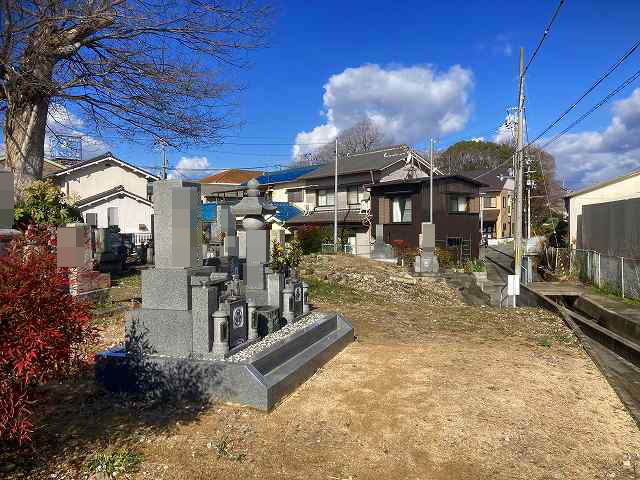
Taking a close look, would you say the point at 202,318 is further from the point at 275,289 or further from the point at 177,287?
the point at 275,289

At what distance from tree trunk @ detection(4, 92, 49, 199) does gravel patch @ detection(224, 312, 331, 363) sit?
859cm

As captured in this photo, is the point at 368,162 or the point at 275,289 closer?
the point at 275,289

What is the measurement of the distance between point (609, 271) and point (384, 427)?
522 inches

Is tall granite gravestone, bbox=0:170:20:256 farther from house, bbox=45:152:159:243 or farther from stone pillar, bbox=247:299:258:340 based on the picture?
house, bbox=45:152:159:243

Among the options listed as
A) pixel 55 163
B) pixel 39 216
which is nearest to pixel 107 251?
pixel 39 216

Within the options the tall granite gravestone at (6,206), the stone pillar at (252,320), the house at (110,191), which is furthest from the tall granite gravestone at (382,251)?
the tall granite gravestone at (6,206)

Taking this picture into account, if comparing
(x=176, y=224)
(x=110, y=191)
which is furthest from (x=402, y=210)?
(x=176, y=224)

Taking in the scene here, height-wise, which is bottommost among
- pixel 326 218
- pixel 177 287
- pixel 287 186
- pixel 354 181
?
pixel 177 287

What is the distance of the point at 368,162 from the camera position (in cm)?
3441

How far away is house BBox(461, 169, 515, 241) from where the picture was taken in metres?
48.5

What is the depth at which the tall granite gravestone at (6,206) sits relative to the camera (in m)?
7.35

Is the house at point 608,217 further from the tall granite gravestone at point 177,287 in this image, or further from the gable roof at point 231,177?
the gable roof at point 231,177

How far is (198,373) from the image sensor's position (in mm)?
5535

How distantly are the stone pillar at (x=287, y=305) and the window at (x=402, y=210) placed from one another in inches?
835
